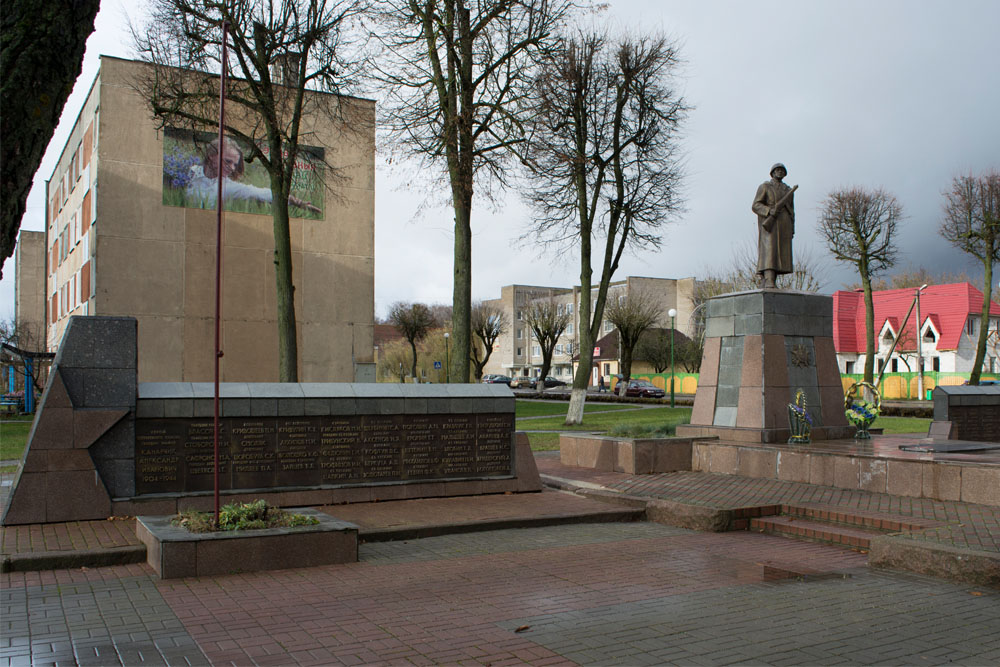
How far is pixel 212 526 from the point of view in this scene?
301 inches

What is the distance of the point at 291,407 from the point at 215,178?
78.5ft

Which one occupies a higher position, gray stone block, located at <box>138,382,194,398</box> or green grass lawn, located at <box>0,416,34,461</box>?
gray stone block, located at <box>138,382,194,398</box>

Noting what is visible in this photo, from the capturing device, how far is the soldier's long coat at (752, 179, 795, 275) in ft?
52.9

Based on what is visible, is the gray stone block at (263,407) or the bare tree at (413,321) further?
the bare tree at (413,321)

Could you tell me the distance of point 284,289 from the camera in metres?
19.4

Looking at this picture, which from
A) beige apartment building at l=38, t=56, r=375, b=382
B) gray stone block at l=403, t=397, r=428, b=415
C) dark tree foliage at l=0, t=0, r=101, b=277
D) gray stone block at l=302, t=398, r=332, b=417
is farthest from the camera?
beige apartment building at l=38, t=56, r=375, b=382

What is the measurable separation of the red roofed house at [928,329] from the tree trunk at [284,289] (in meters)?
50.1

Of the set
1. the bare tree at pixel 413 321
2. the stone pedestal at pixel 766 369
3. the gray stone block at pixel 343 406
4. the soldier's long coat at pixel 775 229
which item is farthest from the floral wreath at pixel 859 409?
the bare tree at pixel 413 321

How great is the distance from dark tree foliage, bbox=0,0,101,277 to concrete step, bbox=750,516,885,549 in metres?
7.74

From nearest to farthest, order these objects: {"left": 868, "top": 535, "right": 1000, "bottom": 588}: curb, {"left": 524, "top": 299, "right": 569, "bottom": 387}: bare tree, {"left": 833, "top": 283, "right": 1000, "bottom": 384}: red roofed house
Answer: {"left": 868, "top": 535, "right": 1000, "bottom": 588}: curb
{"left": 833, "top": 283, "right": 1000, "bottom": 384}: red roofed house
{"left": 524, "top": 299, "right": 569, "bottom": 387}: bare tree

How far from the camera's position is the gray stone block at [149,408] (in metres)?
9.56

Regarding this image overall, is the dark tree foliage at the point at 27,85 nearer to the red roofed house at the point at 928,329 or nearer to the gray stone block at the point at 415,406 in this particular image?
the gray stone block at the point at 415,406

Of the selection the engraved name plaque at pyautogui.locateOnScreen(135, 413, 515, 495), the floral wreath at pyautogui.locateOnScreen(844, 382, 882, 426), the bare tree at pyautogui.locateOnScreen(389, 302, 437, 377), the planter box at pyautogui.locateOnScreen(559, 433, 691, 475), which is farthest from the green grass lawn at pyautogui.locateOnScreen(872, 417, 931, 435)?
the bare tree at pyautogui.locateOnScreen(389, 302, 437, 377)

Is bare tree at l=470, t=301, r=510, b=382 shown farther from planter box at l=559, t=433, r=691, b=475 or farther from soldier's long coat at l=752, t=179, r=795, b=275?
planter box at l=559, t=433, r=691, b=475
